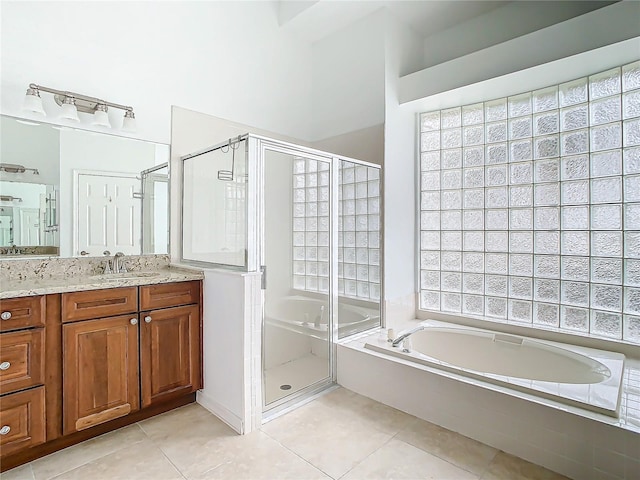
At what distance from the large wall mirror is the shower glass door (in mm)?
884

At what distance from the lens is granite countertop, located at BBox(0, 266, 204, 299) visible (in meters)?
1.65

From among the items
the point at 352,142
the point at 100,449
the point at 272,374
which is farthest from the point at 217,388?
the point at 352,142

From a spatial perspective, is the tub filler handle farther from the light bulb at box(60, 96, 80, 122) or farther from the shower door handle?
the light bulb at box(60, 96, 80, 122)

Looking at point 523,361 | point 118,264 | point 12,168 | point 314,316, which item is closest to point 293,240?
point 314,316

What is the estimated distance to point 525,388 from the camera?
5.94 feet

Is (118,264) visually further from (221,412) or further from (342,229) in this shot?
(342,229)

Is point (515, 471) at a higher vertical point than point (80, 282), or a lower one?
lower

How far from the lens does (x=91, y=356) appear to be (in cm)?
185

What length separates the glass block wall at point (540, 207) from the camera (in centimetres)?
239

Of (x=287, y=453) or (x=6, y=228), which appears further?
(x=6, y=228)

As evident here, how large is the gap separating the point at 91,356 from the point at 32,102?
1.44 meters

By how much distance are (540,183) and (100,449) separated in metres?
3.45

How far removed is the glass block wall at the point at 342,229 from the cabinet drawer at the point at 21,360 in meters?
1.45

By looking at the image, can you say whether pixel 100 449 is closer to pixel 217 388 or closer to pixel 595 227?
pixel 217 388
